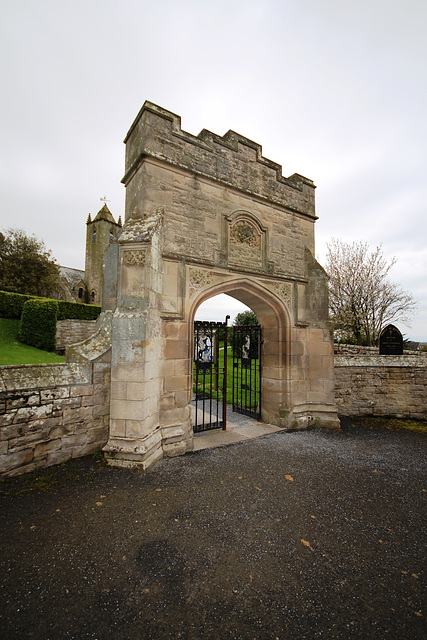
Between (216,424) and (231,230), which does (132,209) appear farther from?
(216,424)

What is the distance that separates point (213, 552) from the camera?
2555 millimetres

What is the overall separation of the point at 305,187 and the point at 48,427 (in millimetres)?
7844

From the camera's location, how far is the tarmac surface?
6.23 ft

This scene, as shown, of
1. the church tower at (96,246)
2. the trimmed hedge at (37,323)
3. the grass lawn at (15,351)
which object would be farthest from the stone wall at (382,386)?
the church tower at (96,246)

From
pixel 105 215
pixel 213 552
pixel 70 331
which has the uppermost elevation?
pixel 105 215

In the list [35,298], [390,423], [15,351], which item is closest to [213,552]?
[390,423]

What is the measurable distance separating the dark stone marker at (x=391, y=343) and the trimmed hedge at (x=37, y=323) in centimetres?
1690

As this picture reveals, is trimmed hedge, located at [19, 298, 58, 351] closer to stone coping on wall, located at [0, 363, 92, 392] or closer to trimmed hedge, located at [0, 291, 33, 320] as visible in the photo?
trimmed hedge, located at [0, 291, 33, 320]

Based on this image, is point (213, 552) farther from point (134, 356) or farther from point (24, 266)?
point (24, 266)

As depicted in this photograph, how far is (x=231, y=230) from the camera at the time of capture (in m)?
5.84

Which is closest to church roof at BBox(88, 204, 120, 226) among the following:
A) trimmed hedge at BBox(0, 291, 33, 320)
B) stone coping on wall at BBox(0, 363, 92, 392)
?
trimmed hedge at BBox(0, 291, 33, 320)

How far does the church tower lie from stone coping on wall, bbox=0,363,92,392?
30.2 metres

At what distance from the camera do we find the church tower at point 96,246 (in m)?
32.5

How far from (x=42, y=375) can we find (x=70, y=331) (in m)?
16.8
